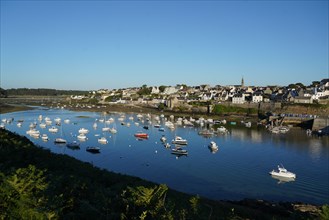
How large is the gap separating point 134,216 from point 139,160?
22.9 metres

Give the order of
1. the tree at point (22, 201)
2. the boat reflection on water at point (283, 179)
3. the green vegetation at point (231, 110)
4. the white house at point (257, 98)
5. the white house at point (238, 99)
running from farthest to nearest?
the white house at point (238, 99) → the white house at point (257, 98) → the green vegetation at point (231, 110) → the boat reflection on water at point (283, 179) → the tree at point (22, 201)

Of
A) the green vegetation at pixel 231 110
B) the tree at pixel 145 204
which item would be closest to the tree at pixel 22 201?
the tree at pixel 145 204

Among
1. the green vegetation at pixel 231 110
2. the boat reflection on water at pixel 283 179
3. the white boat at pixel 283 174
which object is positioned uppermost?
the green vegetation at pixel 231 110

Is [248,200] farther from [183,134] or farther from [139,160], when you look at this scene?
[183,134]

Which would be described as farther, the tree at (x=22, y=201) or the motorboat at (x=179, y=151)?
the motorboat at (x=179, y=151)

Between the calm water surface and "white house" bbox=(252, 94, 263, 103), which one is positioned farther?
"white house" bbox=(252, 94, 263, 103)

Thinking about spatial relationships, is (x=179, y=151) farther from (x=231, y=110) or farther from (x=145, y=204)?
(x=231, y=110)

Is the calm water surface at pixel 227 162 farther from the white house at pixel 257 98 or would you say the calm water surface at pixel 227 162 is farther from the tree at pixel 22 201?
the white house at pixel 257 98

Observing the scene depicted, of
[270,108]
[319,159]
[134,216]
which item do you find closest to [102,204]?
[134,216]

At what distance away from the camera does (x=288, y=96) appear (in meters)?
71.1

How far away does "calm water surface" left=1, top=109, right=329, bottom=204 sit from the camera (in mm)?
20250

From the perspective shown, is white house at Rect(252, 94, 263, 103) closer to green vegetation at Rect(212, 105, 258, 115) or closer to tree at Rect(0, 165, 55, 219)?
green vegetation at Rect(212, 105, 258, 115)

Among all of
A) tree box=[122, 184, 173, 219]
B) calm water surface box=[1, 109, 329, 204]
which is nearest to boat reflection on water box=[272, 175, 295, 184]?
calm water surface box=[1, 109, 329, 204]

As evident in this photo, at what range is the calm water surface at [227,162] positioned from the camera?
2025 centimetres
